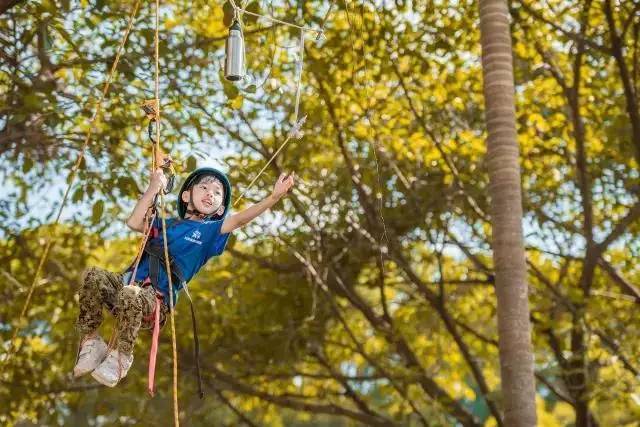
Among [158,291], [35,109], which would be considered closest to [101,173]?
[35,109]

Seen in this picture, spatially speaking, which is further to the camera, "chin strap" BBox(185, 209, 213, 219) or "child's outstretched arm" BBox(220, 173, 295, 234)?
"chin strap" BBox(185, 209, 213, 219)

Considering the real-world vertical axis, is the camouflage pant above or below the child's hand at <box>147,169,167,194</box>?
below

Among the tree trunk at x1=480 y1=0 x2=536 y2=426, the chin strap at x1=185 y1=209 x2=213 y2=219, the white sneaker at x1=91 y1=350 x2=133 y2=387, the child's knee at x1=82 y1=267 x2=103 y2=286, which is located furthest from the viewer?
the tree trunk at x1=480 y1=0 x2=536 y2=426

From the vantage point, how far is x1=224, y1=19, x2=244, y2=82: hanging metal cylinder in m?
4.59

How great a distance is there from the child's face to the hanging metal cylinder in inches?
22.3

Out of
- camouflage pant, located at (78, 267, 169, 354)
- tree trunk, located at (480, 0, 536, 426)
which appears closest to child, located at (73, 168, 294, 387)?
camouflage pant, located at (78, 267, 169, 354)

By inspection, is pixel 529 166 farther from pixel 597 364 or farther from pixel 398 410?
pixel 398 410

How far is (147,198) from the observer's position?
15.1 feet

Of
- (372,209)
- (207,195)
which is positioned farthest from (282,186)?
(372,209)

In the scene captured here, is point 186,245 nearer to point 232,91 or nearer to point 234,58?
point 234,58

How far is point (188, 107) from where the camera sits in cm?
830

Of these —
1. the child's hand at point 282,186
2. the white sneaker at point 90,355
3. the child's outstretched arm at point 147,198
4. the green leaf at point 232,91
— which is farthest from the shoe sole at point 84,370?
the green leaf at point 232,91

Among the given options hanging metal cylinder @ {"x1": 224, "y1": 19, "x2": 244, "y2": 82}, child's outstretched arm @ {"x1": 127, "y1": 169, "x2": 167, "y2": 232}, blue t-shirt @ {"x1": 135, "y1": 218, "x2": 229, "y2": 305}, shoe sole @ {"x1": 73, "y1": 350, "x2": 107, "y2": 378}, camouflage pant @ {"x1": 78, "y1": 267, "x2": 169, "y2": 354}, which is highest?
hanging metal cylinder @ {"x1": 224, "y1": 19, "x2": 244, "y2": 82}

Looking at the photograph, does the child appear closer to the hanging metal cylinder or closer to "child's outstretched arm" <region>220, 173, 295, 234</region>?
"child's outstretched arm" <region>220, 173, 295, 234</region>
